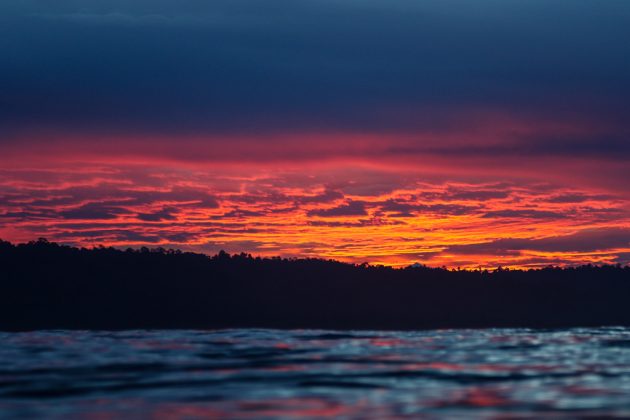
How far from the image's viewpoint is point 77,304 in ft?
271

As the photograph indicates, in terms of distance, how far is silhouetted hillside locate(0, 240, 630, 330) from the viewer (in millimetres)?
81938

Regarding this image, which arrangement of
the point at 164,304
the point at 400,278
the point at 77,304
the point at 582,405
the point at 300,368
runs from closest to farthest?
the point at 582,405 < the point at 300,368 < the point at 77,304 < the point at 164,304 < the point at 400,278

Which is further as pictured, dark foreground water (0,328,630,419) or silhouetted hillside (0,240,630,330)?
silhouetted hillside (0,240,630,330)

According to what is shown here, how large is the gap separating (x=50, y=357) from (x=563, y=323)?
228 feet

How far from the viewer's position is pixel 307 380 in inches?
939

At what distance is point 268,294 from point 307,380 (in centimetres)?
7237

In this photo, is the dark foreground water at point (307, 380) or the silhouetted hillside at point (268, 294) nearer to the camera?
the dark foreground water at point (307, 380)

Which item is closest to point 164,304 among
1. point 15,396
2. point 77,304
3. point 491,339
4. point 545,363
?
point 77,304

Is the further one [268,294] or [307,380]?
[268,294]

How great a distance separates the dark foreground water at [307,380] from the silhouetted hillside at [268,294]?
42556mm

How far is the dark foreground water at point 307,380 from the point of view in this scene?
1911cm

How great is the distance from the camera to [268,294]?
9600 centimetres

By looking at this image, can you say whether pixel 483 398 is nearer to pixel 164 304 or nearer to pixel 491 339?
pixel 491 339

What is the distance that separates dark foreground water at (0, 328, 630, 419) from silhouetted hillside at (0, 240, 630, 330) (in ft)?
140
